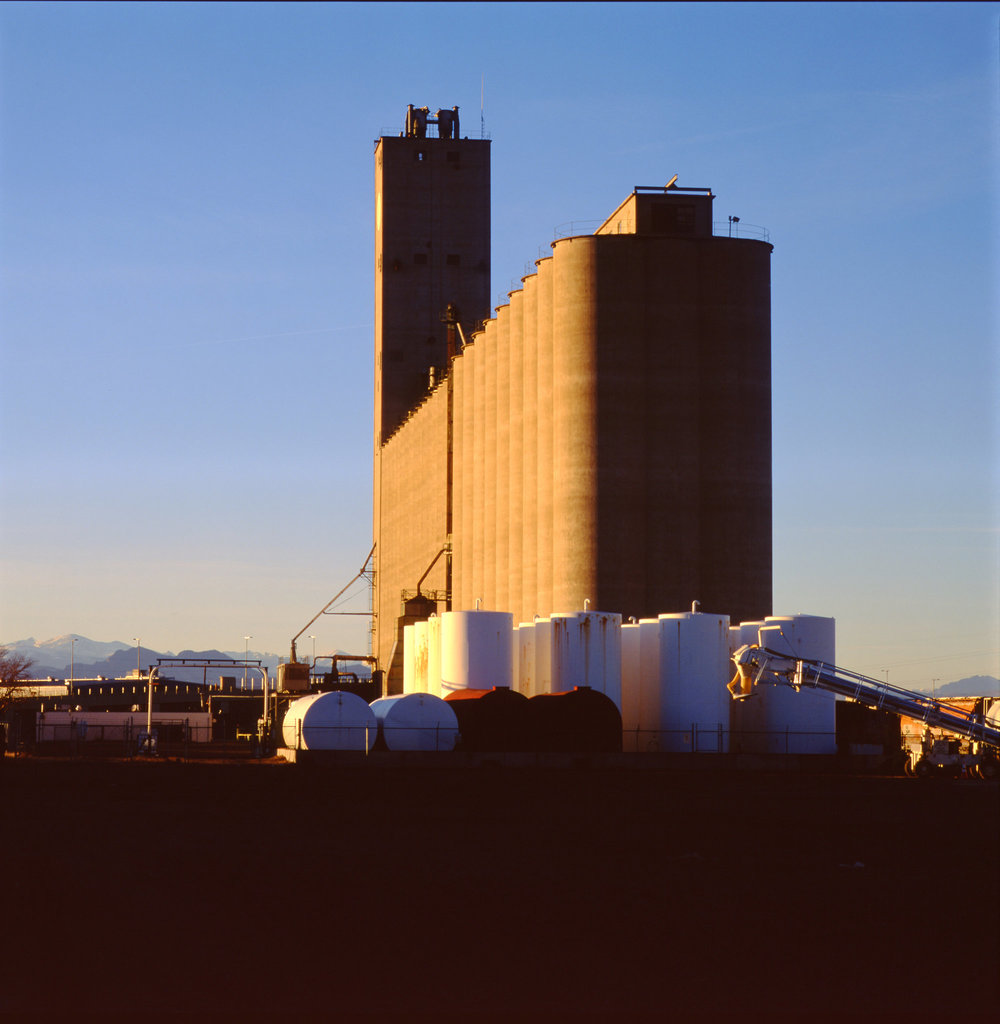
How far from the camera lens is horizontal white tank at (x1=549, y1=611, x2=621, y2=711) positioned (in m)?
63.8

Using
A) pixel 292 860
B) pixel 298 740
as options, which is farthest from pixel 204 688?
pixel 292 860

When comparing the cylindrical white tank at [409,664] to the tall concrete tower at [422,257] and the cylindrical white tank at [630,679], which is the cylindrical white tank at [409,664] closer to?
the cylindrical white tank at [630,679]

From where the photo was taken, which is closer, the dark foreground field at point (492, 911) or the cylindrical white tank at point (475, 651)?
the dark foreground field at point (492, 911)

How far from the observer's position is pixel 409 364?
134 m

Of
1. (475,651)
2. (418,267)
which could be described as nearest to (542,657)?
(475,651)

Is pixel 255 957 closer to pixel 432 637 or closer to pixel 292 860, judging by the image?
pixel 292 860

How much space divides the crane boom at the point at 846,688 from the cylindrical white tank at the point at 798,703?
123 centimetres

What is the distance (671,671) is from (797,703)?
575 cm

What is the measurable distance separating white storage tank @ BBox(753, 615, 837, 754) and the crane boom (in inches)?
49.0

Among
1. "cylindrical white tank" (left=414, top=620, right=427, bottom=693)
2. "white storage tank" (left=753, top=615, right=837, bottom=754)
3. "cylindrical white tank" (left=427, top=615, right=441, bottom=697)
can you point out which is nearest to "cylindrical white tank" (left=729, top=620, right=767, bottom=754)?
"white storage tank" (left=753, top=615, right=837, bottom=754)

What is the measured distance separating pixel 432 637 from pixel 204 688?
284 ft

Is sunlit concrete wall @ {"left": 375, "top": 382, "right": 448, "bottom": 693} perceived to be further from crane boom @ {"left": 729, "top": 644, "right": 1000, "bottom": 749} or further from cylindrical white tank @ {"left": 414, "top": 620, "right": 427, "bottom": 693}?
crane boom @ {"left": 729, "top": 644, "right": 1000, "bottom": 749}

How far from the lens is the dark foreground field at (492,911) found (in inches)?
591

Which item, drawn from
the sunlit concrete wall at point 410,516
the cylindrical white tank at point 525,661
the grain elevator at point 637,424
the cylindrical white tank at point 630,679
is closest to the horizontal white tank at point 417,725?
the cylindrical white tank at point 525,661
